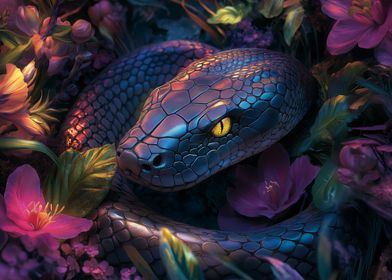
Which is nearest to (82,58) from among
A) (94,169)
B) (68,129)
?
(68,129)

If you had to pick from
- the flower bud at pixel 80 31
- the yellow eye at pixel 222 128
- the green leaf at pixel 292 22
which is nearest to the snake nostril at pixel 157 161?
the yellow eye at pixel 222 128

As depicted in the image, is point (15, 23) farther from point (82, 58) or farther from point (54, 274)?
point (54, 274)

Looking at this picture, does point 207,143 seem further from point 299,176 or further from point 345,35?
point 345,35

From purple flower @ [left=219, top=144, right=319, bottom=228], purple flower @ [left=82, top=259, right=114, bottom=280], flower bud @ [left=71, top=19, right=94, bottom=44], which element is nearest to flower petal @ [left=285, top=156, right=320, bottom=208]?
purple flower @ [left=219, top=144, right=319, bottom=228]

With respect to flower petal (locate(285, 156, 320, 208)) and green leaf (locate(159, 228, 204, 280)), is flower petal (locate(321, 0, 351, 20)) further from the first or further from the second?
green leaf (locate(159, 228, 204, 280))

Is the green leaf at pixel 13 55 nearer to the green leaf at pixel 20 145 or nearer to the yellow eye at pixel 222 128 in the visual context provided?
the green leaf at pixel 20 145

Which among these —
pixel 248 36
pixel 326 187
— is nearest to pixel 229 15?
pixel 248 36
